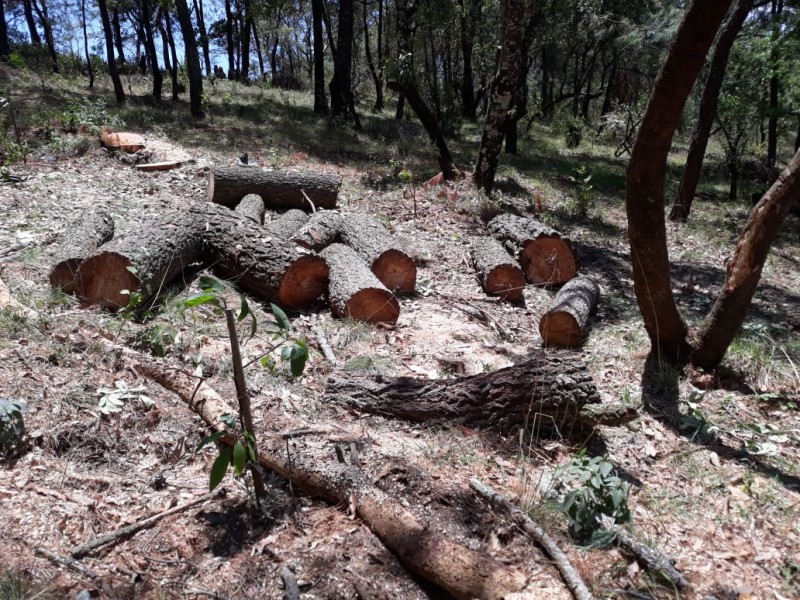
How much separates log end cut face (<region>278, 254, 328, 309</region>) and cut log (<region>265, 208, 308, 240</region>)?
1196 millimetres

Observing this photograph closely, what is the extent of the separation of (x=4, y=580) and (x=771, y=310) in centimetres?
719

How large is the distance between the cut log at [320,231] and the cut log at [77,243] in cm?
195

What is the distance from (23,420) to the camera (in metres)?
2.94

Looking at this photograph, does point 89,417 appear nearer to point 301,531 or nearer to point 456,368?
point 301,531

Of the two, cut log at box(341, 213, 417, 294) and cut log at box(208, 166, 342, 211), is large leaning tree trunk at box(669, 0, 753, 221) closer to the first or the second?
cut log at box(208, 166, 342, 211)

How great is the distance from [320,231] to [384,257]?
3.58ft

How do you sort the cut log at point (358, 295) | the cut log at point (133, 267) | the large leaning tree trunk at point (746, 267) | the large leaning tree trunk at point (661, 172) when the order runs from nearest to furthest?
the large leaning tree trunk at point (661, 172) < the large leaning tree trunk at point (746, 267) < the cut log at point (133, 267) < the cut log at point (358, 295)

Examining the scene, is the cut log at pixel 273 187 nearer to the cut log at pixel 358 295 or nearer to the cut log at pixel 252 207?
the cut log at pixel 252 207

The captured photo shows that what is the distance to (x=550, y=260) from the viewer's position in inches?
268

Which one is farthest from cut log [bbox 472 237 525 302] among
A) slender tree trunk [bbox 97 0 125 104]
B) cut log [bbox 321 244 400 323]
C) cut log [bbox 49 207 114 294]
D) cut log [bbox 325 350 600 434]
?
slender tree trunk [bbox 97 0 125 104]

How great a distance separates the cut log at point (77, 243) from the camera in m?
4.78

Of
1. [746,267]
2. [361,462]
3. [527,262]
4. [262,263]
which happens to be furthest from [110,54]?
[746,267]

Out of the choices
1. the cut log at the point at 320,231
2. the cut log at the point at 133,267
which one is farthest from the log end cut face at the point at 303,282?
the cut log at the point at 133,267

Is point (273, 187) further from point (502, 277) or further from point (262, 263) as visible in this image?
point (502, 277)
